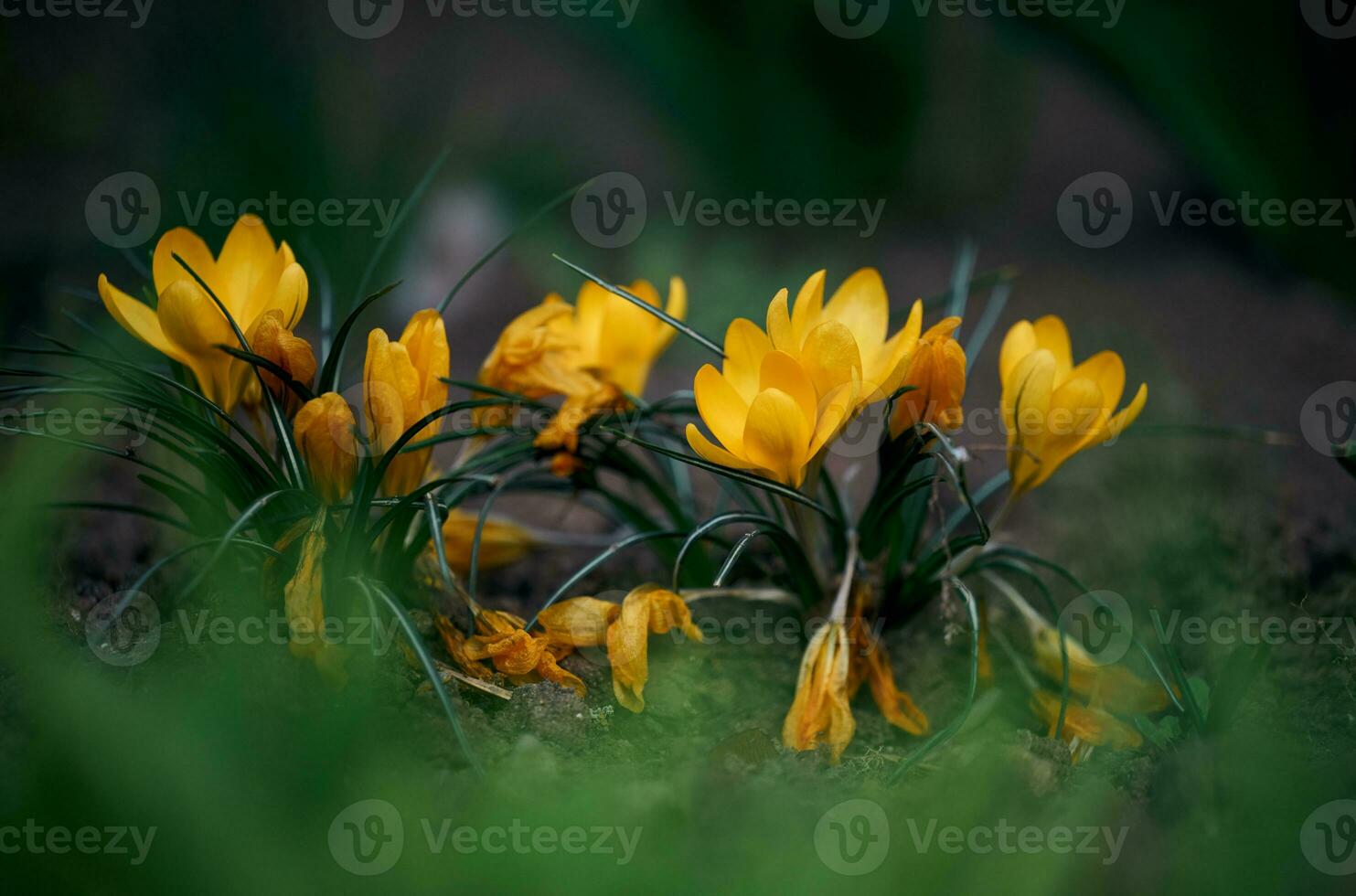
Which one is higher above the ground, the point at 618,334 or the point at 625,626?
the point at 618,334

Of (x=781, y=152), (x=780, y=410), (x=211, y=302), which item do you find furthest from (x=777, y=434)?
(x=781, y=152)

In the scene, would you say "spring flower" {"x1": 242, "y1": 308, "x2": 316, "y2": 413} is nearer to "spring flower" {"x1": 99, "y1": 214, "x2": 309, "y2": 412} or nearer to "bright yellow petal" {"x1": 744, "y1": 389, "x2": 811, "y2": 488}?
"spring flower" {"x1": 99, "y1": 214, "x2": 309, "y2": 412}

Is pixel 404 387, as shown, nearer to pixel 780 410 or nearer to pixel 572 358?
pixel 572 358

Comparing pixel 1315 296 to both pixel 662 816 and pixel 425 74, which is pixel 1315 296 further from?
pixel 662 816

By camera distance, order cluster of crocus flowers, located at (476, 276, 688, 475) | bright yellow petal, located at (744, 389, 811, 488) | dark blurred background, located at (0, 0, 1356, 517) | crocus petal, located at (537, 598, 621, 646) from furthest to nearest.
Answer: dark blurred background, located at (0, 0, 1356, 517) → cluster of crocus flowers, located at (476, 276, 688, 475) → crocus petal, located at (537, 598, 621, 646) → bright yellow petal, located at (744, 389, 811, 488)

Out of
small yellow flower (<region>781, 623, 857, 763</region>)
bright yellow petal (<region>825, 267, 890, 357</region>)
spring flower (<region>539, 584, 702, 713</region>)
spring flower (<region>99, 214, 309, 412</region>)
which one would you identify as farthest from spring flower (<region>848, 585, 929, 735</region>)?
spring flower (<region>99, 214, 309, 412</region>)

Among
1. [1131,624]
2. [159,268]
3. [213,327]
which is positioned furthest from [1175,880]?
[159,268]
